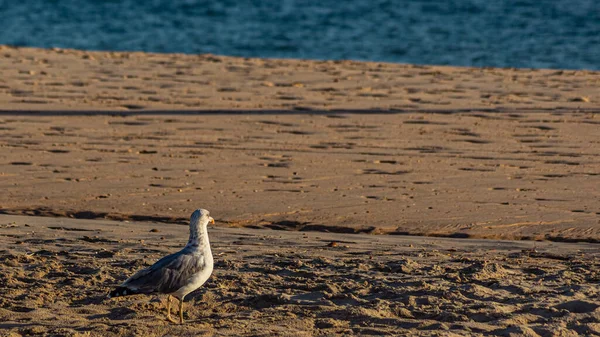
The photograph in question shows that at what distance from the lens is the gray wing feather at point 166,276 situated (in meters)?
5.75

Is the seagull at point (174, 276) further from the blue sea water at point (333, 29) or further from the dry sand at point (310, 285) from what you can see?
the blue sea water at point (333, 29)

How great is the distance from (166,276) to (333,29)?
27.9 meters

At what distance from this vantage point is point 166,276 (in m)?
5.76

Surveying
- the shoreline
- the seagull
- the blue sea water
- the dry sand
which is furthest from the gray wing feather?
the blue sea water

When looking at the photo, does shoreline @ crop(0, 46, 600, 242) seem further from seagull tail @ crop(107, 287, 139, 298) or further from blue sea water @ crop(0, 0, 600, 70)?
blue sea water @ crop(0, 0, 600, 70)

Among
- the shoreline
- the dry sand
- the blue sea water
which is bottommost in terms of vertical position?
the dry sand

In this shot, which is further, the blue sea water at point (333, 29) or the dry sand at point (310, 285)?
the blue sea water at point (333, 29)

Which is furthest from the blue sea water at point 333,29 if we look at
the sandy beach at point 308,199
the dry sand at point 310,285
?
the dry sand at point 310,285

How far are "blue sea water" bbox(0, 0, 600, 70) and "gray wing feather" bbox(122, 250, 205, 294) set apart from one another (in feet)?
61.5

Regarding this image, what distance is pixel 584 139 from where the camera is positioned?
11.3 m

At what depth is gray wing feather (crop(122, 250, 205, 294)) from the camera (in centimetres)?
575

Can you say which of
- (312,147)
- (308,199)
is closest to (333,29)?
(312,147)

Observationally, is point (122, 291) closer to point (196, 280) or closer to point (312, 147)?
point (196, 280)

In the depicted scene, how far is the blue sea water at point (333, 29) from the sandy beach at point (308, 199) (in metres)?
11.2
